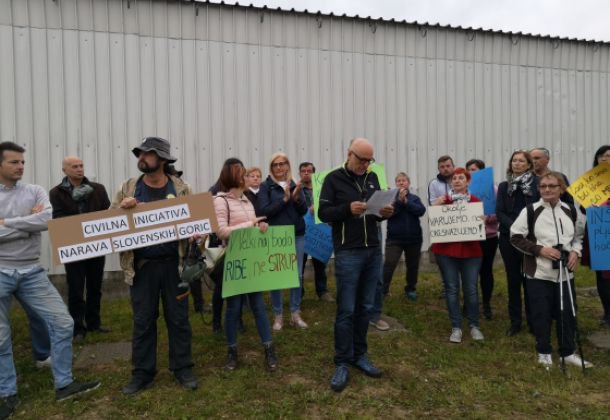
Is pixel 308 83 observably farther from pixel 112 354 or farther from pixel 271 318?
pixel 112 354

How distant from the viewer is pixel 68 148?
7859 millimetres

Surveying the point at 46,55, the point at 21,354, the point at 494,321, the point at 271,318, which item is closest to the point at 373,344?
the point at 271,318

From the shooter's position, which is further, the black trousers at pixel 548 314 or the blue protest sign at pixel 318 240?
the blue protest sign at pixel 318 240

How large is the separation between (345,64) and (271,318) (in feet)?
16.5

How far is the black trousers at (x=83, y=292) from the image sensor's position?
600 centimetres

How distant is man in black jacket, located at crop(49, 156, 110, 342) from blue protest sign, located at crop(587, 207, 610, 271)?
5.65 meters

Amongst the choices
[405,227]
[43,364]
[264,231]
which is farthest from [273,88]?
[43,364]

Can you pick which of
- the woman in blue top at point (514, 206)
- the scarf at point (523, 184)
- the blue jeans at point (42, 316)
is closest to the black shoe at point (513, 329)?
the woman in blue top at point (514, 206)

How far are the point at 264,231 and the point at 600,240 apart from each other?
3.52m

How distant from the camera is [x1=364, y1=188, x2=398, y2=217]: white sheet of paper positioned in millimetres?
4297

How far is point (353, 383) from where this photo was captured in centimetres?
456

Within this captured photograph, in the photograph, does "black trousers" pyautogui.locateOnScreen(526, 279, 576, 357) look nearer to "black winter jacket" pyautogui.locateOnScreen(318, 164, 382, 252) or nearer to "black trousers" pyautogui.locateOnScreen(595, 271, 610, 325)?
"black trousers" pyautogui.locateOnScreen(595, 271, 610, 325)

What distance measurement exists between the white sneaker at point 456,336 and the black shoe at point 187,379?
2.96 m

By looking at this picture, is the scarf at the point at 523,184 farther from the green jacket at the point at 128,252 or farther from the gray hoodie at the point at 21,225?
the gray hoodie at the point at 21,225
